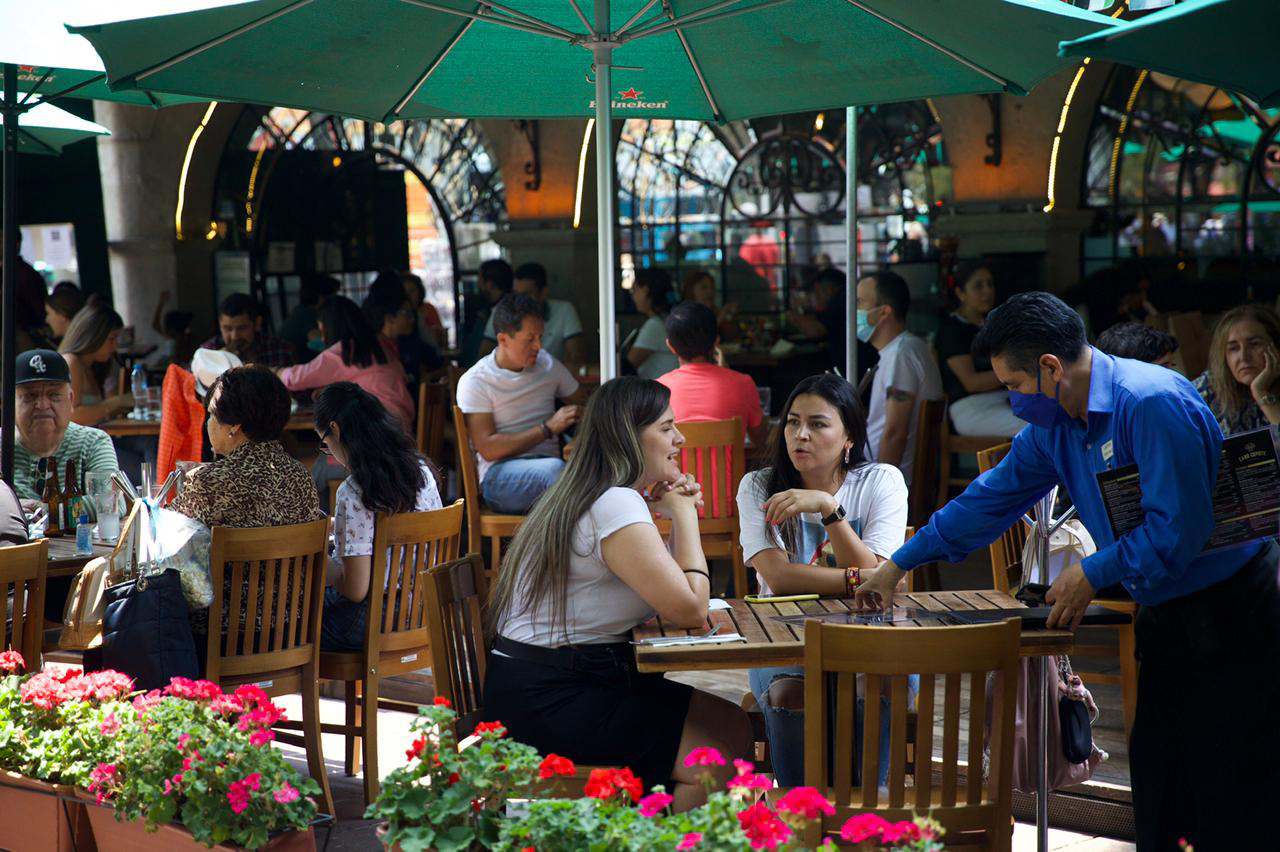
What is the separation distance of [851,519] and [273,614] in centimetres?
167

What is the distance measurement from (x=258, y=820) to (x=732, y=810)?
3.11ft

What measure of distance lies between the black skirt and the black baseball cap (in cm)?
247

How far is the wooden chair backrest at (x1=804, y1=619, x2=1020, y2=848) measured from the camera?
2.44m

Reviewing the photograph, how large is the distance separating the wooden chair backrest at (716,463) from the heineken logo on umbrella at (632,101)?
1.15 m

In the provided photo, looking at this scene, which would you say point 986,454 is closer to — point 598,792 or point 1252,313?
point 1252,313

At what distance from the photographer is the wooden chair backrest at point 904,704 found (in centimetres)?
244

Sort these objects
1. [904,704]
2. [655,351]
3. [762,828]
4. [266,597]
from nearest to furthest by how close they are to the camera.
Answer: [762,828]
[904,704]
[266,597]
[655,351]

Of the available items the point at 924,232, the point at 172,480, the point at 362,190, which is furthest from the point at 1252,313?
the point at 362,190

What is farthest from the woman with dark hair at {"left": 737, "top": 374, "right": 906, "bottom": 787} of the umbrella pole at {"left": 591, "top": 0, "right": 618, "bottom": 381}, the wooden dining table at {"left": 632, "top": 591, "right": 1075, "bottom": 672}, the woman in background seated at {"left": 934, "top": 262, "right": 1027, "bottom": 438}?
the woman in background seated at {"left": 934, "top": 262, "right": 1027, "bottom": 438}

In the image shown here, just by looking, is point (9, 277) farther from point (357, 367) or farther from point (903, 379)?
point (903, 379)

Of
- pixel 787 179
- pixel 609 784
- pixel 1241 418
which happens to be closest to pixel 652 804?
pixel 609 784

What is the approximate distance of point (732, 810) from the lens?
198 cm

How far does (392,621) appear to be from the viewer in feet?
13.6

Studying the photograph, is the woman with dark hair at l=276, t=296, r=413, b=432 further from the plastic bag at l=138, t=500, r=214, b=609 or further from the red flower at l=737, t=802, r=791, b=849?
the red flower at l=737, t=802, r=791, b=849
